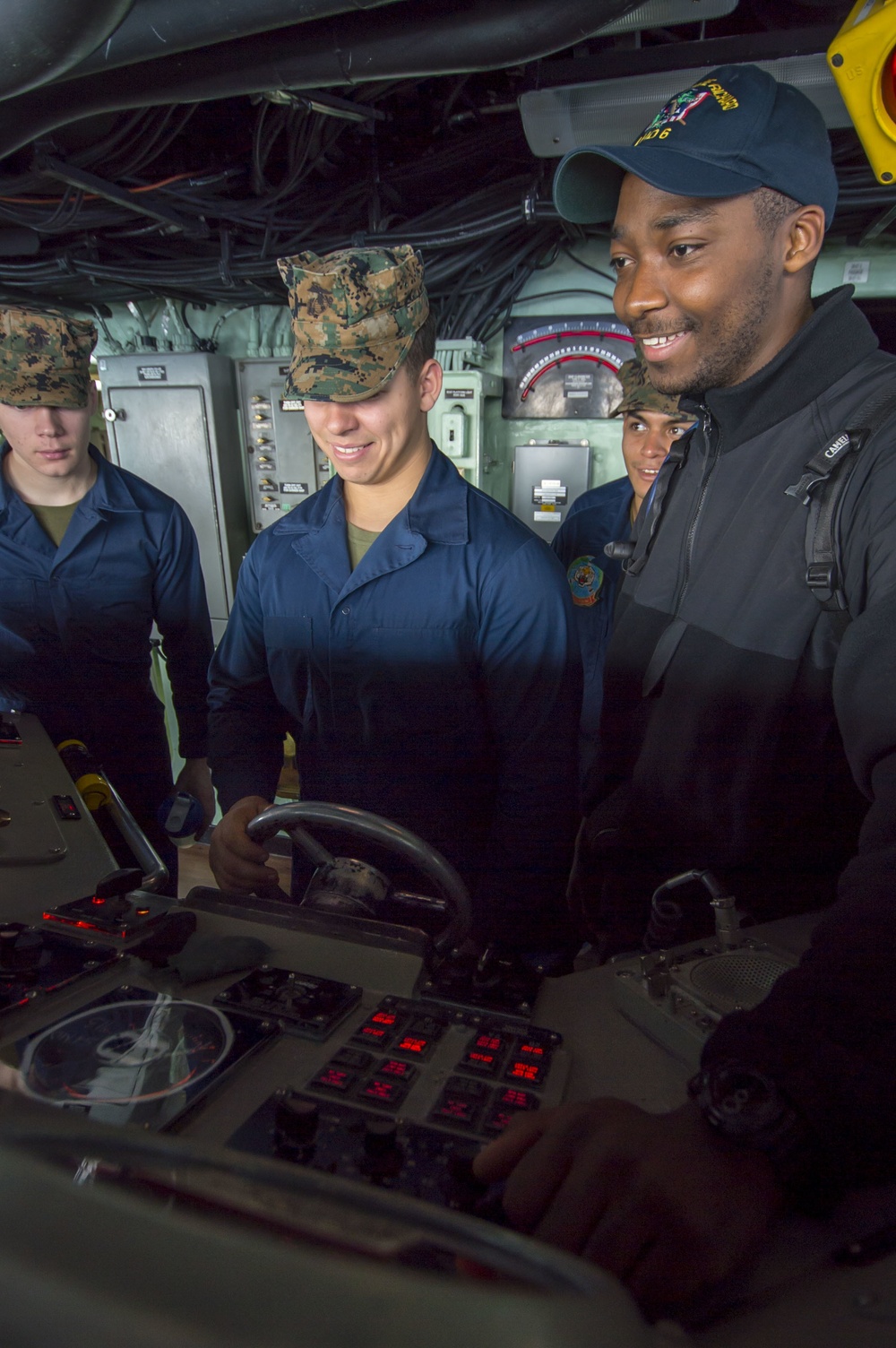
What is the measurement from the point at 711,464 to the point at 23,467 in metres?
2.08

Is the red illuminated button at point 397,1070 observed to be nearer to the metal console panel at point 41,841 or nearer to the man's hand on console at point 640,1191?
the man's hand on console at point 640,1191

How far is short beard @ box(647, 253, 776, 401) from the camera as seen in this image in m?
1.28

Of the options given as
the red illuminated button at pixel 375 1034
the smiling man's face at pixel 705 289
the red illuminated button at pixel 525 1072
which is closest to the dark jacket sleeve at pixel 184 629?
the smiling man's face at pixel 705 289

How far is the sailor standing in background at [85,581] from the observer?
84.9 inches

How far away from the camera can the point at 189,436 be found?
3.86 m

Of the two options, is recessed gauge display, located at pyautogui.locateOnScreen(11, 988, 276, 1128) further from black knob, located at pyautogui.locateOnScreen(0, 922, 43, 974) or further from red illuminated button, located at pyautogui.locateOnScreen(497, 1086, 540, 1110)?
red illuminated button, located at pyautogui.locateOnScreen(497, 1086, 540, 1110)

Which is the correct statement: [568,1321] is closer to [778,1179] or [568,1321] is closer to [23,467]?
[778,1179]

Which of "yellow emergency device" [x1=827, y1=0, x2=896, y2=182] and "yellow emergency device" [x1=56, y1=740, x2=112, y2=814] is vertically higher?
"yellow emergency device" [x1=827, y1=0, x2=896, y2=182]

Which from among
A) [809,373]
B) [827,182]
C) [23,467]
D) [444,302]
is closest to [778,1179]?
[809,373]

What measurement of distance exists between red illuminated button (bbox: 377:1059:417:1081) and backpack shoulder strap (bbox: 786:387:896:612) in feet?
2.81

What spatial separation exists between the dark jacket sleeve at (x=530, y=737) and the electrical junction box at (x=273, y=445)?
2.52 metres

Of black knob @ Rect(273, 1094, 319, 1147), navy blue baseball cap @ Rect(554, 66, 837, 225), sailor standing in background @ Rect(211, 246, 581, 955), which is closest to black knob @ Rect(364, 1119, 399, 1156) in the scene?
→ black knob @ Rect(273, 1094, 319, 1147)

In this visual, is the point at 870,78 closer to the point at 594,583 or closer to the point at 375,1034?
the point at 594,583

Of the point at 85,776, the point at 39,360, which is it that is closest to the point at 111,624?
the point at 39,360
